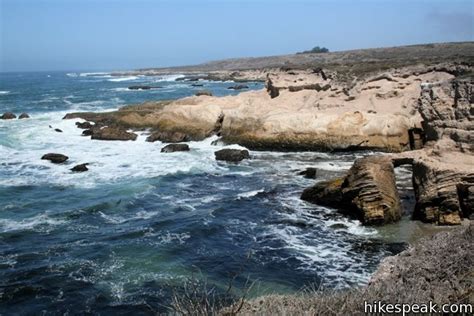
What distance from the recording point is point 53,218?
14703mm

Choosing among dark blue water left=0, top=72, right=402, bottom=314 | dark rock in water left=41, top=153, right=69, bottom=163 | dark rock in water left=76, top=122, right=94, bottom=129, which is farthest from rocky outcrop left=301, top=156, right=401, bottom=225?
dark rock in water left=76, top=122, right=94, bottom=129

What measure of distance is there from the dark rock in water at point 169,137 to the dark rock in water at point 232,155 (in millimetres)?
4903

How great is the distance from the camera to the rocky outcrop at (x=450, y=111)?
13.9 m

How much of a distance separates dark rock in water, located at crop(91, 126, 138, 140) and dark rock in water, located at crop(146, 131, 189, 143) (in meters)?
1.37

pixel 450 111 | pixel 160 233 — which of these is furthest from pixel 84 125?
pixel 450 111

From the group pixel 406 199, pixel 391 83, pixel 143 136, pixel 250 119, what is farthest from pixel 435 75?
pixel 143 136

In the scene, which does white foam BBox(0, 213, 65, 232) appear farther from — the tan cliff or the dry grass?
the tan cliff

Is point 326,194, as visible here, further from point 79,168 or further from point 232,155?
point 79,168

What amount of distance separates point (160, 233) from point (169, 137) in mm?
14703

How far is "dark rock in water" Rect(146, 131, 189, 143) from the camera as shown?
1071 inches

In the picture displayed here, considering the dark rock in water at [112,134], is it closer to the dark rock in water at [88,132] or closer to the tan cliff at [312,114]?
the dark rock in water at [88,132]

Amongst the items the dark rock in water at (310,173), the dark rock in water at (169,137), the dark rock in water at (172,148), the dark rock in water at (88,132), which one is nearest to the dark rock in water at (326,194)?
the dark rock in water at (310,173)

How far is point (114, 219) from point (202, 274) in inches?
200

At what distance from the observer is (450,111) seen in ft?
49.1
